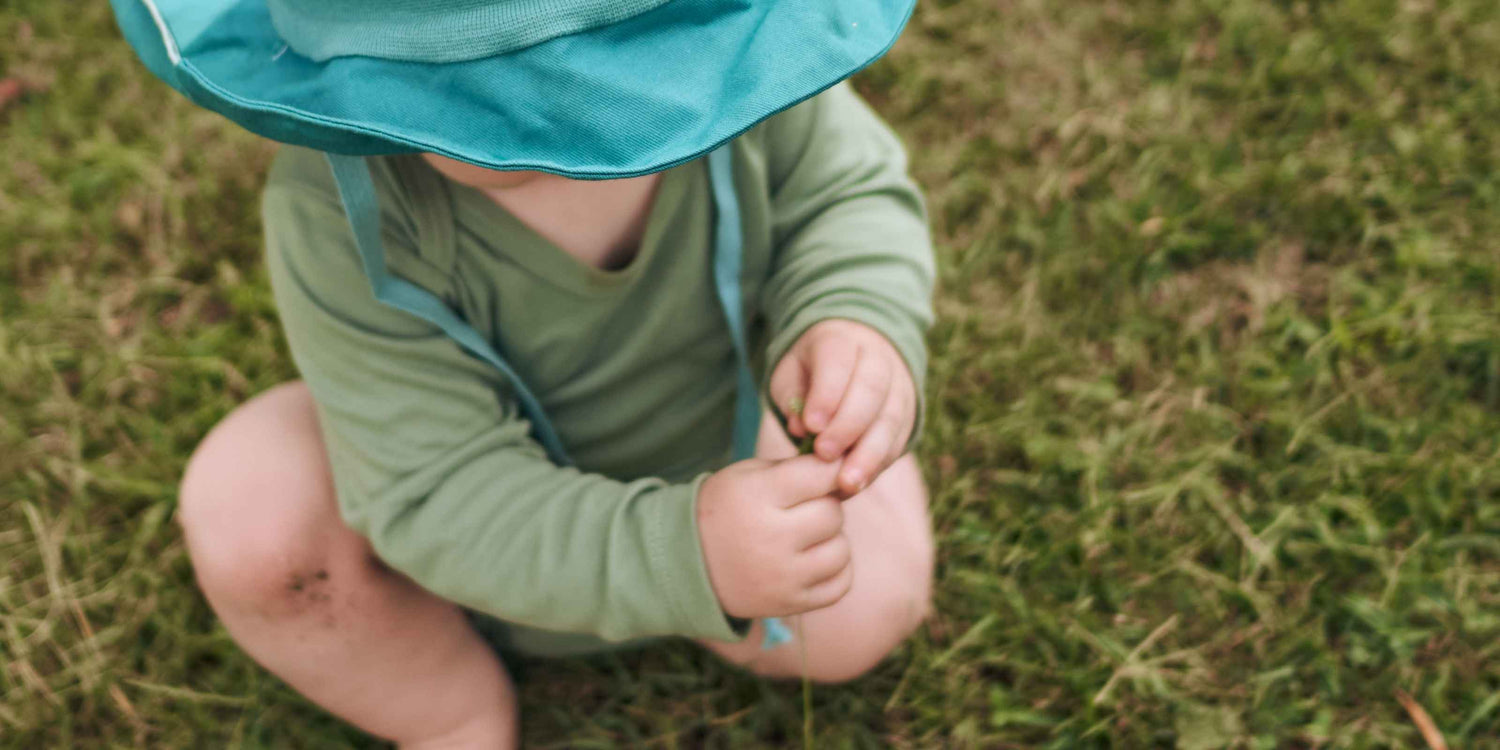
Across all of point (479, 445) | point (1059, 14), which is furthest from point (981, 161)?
point (479, 445)

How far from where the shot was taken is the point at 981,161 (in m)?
1.93

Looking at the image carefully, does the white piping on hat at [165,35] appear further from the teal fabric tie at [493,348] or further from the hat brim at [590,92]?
the teal fabric tie at [493,348]

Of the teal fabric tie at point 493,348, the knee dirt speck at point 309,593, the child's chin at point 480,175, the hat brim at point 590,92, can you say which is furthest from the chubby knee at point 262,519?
the hat brim at point 590,92

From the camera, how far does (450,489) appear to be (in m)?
1.08

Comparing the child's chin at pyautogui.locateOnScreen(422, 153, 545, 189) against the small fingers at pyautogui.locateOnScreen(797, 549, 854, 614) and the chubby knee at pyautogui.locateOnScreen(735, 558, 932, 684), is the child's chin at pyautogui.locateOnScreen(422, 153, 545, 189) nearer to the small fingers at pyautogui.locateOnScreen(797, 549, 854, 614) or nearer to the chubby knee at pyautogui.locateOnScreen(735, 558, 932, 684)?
the small fingers at pyautogui.locateOnScreen(797, 549, 854, 614)

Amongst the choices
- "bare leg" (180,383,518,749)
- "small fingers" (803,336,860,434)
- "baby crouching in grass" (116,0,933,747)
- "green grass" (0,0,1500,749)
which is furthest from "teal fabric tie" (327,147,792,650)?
"green grass" (0,0,1500,749)

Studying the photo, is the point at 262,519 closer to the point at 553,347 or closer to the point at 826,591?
the point at 553,347

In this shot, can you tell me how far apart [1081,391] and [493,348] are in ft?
2.83

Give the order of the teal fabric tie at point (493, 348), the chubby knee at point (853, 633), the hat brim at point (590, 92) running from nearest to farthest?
the hat brim at point (590, 92)
the teal fabric tie at point (493, 348)
the chubby knee at point (853, 633)

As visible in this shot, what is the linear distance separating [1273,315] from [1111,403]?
1.00 ft

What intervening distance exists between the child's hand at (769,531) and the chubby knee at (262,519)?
0.42 m

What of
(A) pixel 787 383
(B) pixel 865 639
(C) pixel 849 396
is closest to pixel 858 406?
(C) pixel 849 396

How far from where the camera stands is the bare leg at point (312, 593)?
3.75 ft

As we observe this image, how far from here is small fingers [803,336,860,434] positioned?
1.04 meters
